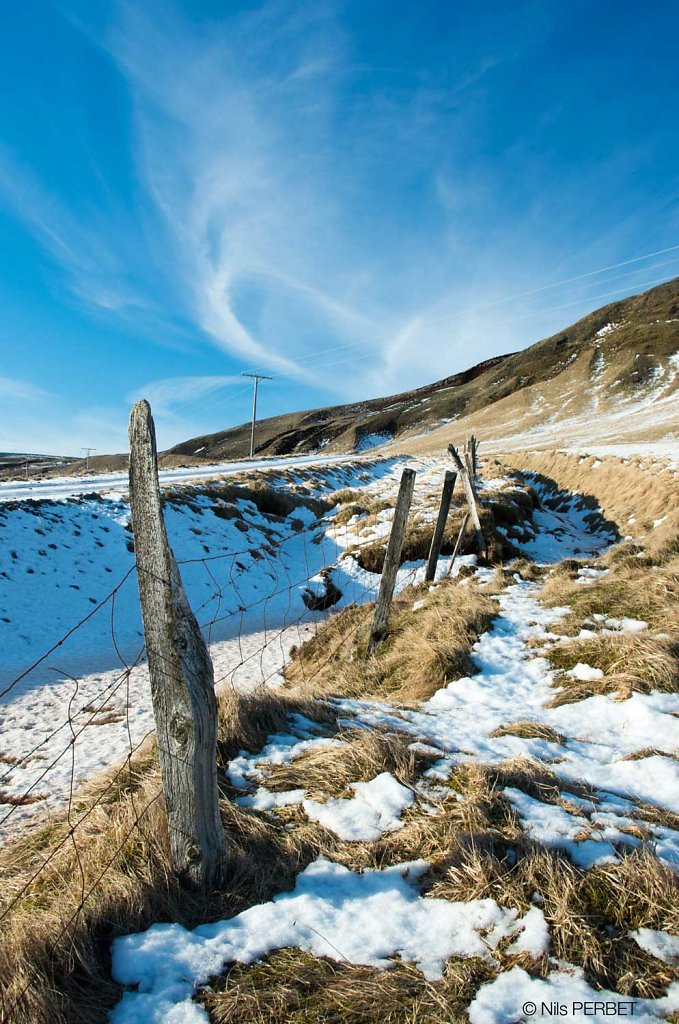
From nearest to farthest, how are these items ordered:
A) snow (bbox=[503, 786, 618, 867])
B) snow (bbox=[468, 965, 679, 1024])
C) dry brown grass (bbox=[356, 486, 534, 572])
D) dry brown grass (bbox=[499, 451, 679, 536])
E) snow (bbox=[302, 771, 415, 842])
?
1. snow (bbox=[468, 965, 679, 1024])
2. snow (bbox=[503, 786, 618, 867])
3. snow (bbox=[302, 771, 415, 842])
4. dry brown grass (bbox=[356, 486, 534, 572])
5. dry brown grass (bbox=[499, 451, 679, 536])

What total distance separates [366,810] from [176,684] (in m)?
1.53

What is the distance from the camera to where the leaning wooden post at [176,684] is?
8.07ft

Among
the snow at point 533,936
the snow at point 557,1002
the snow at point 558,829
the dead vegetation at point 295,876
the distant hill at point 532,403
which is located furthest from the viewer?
the distant hill at point 532,403

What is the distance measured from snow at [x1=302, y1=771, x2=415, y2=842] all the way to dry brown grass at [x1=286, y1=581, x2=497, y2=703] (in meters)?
1.90

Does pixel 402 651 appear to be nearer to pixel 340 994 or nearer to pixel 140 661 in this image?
pixel 140 661

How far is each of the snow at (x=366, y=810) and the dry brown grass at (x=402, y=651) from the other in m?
1.90

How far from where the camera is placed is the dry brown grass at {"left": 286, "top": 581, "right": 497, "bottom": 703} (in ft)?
19.4

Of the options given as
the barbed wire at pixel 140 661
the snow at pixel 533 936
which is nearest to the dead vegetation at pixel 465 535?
the barbed wire at pixel 140 661

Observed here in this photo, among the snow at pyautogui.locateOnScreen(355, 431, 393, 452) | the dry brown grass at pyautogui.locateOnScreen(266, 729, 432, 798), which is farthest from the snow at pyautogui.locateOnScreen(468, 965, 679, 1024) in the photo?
the snow at pyautogui.locateOnScreen(355, 431, 393, 452)

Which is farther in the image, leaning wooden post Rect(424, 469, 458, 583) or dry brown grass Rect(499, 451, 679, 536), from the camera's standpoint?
dry brown grass Rect(499, 451, 679, 536)

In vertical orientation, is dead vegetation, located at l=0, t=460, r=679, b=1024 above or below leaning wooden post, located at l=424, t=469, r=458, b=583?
below

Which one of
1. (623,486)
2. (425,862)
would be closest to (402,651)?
(425,862)

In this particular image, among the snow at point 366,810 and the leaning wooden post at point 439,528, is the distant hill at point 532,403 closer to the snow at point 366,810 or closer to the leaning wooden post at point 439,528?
the leaning wooden post at point 439,528

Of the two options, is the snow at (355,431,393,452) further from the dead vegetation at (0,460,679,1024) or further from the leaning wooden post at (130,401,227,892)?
the leaning wooden post at (130,401,227,892)
